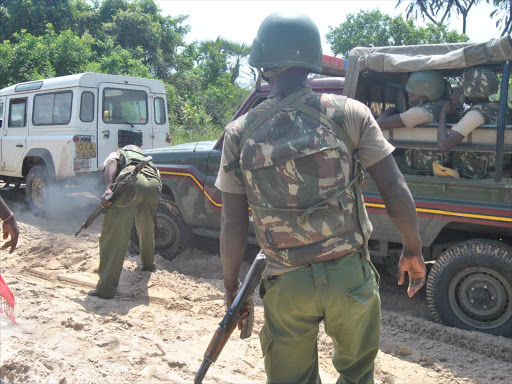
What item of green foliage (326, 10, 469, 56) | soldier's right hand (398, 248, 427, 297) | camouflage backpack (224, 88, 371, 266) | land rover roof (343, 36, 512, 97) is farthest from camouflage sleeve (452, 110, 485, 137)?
green foliage (326, 10, 469, 56)

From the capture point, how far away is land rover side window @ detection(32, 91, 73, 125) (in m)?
8.02

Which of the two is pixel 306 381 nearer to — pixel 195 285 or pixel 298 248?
pixel 298 248

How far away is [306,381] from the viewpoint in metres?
2.06

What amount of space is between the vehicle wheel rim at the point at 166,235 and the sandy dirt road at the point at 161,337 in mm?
274

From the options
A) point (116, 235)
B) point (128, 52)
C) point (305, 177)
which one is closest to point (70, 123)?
point (116, 235)

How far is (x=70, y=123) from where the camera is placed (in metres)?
7.91

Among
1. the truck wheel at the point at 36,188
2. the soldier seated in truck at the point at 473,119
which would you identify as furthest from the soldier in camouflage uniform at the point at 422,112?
the truck wheel at the point at 36,188

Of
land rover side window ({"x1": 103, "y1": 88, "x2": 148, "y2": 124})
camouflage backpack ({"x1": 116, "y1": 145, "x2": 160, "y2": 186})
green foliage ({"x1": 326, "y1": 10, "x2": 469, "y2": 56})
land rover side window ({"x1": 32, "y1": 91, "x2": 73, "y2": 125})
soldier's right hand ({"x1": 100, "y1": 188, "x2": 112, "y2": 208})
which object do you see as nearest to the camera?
soldier's right hand ({"x1": 100, "y1": 188, "x2": 112, "y2": 208})

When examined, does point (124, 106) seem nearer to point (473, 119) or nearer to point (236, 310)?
point (473, 119)

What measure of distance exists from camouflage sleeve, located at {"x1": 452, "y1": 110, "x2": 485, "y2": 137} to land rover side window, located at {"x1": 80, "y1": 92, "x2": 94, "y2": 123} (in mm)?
5813

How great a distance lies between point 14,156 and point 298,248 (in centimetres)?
828

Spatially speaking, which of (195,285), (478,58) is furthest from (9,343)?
(478,58)

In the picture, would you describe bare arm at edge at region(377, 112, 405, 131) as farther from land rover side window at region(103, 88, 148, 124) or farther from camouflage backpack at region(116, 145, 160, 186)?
land rover side window at region(103, 88, 148, 124)

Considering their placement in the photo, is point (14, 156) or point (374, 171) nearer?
point (374, 171)
